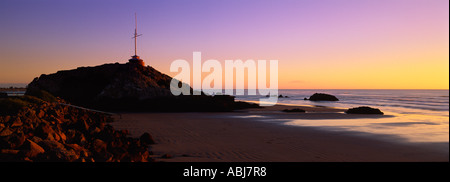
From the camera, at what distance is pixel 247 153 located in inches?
326

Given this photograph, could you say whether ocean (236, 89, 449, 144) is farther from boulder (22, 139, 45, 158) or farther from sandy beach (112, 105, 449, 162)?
boulder (22, 139, 45, 158)

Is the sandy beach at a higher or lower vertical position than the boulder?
lower

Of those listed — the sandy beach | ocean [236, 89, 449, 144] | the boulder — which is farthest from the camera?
ocean [236, 89, 449, 144]

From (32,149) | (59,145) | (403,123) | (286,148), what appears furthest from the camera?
(403,123)

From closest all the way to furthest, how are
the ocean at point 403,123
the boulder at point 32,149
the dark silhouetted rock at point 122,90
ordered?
the boulder at point 32,149 → the ocean at point 403,123 → the dark silhouetted rock at point 122,90

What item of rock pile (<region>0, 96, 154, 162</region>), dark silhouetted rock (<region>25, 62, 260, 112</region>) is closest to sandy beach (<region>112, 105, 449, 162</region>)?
rock pile (<region>0, 96, 154, 162</region>)

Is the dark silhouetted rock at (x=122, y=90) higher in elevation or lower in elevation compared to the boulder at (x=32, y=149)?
higher

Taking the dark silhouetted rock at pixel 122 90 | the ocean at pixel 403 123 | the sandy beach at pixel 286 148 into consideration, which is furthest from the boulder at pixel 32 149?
the dark silhouetted rock at pixel 122 90

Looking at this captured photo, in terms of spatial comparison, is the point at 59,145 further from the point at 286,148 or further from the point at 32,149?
the point at 286,148

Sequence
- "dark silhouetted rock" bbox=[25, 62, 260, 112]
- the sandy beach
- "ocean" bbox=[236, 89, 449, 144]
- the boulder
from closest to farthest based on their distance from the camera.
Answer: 1. the boulder
2. the sandy beach
3. "ocean" bbox=[236, 89, 449, 144]
4. "dark silhouetted rock" bbox=[25, 62, 260, 112]

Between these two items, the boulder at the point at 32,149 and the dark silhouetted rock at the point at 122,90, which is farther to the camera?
the dark silhouetted rock at the point at 122,90

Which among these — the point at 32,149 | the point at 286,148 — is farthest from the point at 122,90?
the point at 32,149

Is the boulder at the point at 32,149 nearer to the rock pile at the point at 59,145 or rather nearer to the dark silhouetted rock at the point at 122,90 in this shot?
the rock pile at the point at 59,145

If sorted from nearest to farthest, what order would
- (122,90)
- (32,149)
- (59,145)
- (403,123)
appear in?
(32,149)
(59,145)
(403,123)
(122,90)
